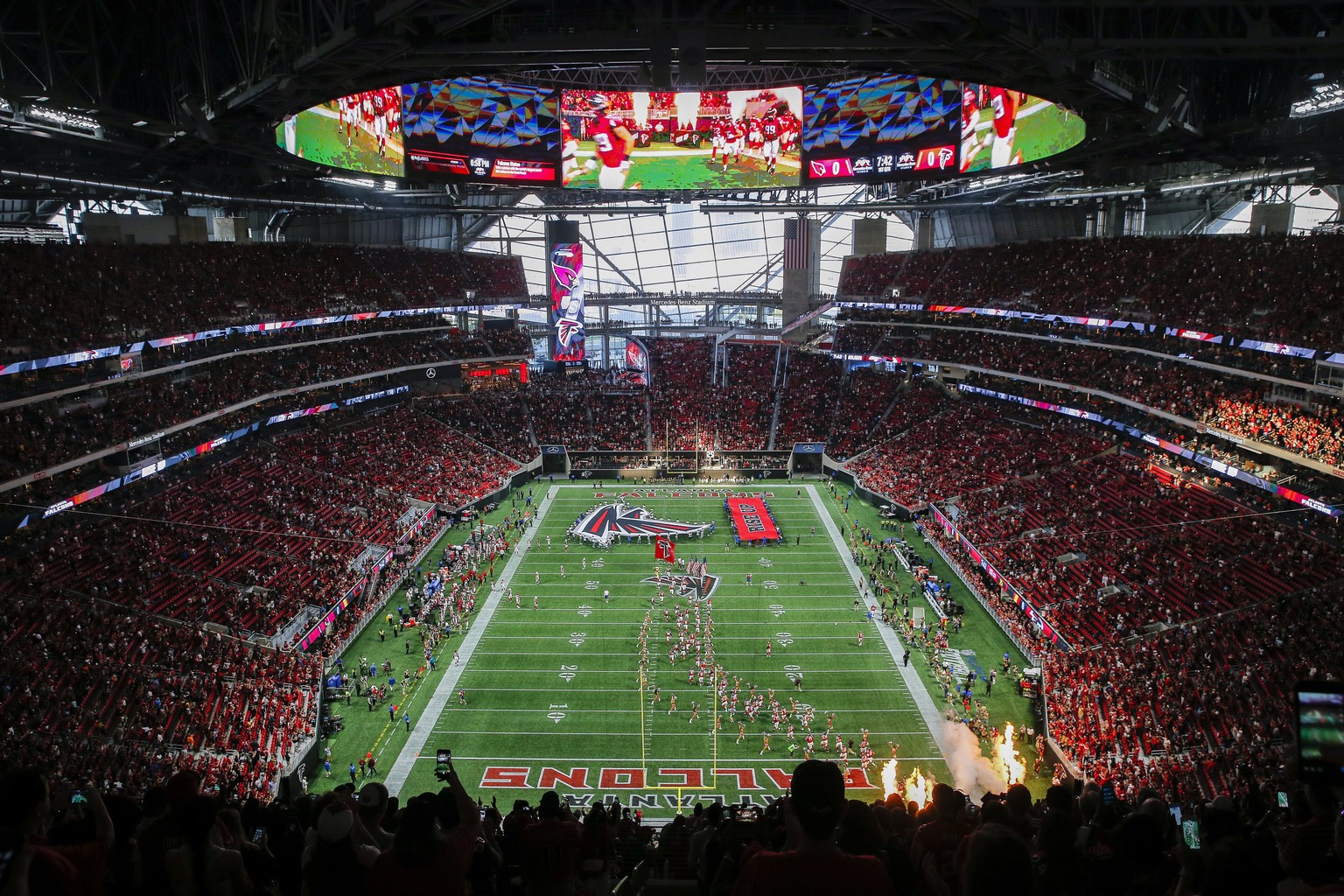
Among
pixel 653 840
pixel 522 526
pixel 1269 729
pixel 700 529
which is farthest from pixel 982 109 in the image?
pixel 653 840

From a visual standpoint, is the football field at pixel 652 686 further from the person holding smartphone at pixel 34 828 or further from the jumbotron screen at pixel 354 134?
the jumbotron screen at pixel 354 134

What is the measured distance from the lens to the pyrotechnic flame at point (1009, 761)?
21.1m

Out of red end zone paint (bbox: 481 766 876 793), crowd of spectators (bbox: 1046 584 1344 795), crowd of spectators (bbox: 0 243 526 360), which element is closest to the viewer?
crowd of spectators (bbox: 1046 584 1344 795)

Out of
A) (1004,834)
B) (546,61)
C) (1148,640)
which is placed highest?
(546,61)

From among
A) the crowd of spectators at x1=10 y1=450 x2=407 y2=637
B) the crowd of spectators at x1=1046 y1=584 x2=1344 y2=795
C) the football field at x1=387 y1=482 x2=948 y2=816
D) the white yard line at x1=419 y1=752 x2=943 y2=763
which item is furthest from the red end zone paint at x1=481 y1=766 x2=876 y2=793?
the crowd of spectators at x1=10 y1=450 x2=407 y2=637

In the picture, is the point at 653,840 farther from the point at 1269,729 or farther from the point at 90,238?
the point at 90,238

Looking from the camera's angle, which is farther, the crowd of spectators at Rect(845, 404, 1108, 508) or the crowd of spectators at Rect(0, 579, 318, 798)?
the crowd of spectators at Rect(845, 404, 1108, 508)

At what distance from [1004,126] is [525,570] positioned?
32.2 metres

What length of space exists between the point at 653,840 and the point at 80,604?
18.8 m

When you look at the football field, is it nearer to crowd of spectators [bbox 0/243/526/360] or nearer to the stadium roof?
the stadium roof

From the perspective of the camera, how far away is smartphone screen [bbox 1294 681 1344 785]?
3.88m

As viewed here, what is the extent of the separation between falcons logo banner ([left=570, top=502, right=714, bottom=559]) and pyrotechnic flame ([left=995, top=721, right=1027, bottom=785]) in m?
18.8

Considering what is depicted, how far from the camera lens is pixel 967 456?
44719 millimetres

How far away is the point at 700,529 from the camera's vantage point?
1597 inches
